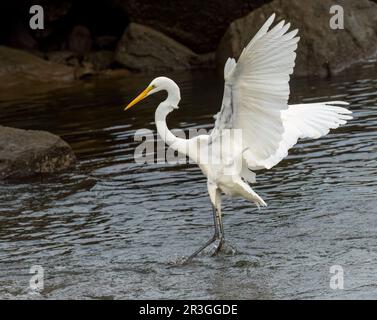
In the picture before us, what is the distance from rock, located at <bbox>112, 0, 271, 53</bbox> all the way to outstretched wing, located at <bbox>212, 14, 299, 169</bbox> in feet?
42.2

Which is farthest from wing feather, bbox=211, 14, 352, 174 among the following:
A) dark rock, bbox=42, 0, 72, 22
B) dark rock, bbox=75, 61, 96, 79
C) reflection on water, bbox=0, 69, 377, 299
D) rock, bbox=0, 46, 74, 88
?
dark rock, bbox=42, 0, 72, 22

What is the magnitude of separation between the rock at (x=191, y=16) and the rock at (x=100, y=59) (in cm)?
120

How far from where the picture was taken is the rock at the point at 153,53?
19.5 meters

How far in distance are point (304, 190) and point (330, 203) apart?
605mm

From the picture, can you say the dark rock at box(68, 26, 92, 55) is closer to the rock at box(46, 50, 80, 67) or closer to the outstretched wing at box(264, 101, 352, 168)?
the rock at box(46, 50, 80, 67)

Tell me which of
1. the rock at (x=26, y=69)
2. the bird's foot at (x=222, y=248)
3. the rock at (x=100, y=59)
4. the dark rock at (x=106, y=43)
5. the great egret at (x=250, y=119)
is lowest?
the bird's foot at (x=222, y=248)

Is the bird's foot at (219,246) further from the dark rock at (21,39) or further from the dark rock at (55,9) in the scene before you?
the dark rock at (21,39)

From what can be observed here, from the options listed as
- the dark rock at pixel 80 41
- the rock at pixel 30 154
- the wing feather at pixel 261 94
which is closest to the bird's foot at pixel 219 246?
the wing feather at pixel 261 94

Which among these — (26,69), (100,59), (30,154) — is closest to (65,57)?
(100,59)

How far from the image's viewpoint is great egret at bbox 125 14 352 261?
250 inches

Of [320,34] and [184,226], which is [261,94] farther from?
[320,34]

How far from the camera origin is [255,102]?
667cm

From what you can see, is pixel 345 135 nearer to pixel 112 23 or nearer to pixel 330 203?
pixel 330 203
